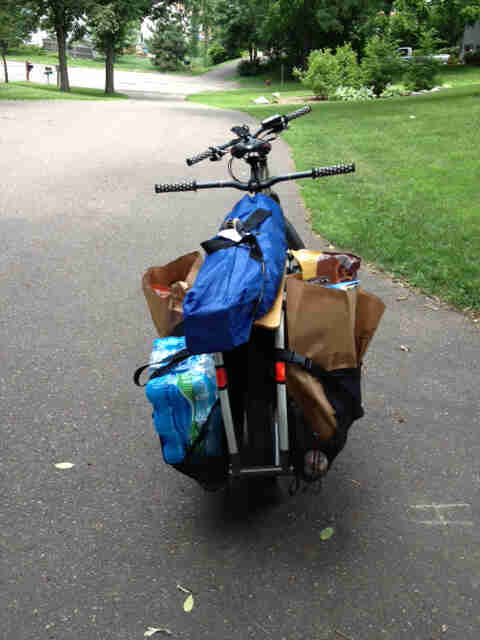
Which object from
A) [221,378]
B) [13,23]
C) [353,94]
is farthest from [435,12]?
[221,378]

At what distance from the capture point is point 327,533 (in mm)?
2881

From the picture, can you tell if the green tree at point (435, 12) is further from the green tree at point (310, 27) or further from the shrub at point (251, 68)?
the shrub at point (251, 68)

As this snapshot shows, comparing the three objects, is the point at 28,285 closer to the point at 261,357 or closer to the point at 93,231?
the point at 93,231

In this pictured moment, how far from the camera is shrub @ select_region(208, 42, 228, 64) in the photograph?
6660 centimetres

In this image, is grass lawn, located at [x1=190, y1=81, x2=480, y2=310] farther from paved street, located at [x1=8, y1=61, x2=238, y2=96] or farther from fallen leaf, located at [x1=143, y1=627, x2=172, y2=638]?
paved street, located at [x1=8, y1=61, x2=238, y2=96]

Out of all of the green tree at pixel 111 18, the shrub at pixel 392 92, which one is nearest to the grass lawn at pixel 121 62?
the green tree at pixel 111 18

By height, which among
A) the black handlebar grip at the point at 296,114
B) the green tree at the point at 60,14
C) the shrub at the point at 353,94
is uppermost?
the green tree at the point at 60,14

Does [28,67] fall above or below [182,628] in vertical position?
above

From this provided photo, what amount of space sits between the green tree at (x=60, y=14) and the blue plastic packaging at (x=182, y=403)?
29.9 meters

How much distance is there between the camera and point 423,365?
4.51 metres

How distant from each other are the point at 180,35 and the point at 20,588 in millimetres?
66872

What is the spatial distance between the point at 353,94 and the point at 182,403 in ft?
85.2

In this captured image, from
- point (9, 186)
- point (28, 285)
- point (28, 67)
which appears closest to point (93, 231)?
point (28, 285)

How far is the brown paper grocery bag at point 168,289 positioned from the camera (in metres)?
3.02
